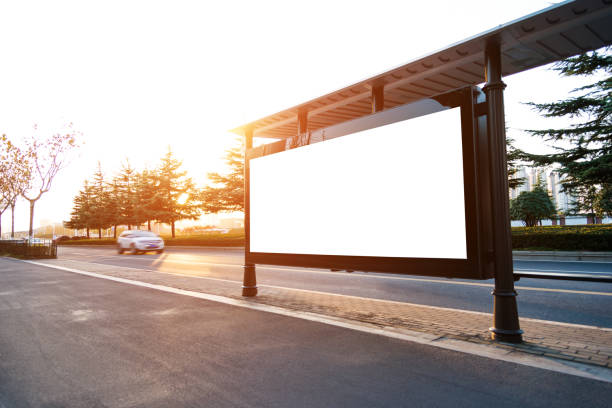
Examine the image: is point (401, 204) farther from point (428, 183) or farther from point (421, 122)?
point (421, 122)

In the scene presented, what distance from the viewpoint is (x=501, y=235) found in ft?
14.9

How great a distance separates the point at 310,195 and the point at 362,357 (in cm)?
333

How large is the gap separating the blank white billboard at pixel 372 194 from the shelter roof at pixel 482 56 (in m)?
0.91

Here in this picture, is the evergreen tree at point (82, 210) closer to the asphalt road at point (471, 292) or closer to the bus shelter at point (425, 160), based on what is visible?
the asphalt road at point (471, 292)

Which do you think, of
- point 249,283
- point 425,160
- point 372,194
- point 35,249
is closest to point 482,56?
point 425,160

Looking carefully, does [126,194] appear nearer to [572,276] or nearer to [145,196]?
[145,196]

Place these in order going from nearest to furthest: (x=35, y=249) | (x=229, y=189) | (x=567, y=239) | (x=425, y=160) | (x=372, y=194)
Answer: (x=425, y=160) < (x=372, y=194) < (x=567, y=239) < (x=35, y=249) < (x=229, y=189)

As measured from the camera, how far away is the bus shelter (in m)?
4.59

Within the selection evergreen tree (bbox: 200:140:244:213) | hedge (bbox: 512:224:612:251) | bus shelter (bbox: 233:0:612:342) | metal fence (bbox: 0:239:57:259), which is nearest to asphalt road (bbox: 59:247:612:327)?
bus shelter (bbox: 233:0:612:342)

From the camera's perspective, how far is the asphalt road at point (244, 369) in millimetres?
3207

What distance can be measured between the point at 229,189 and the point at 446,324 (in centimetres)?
3397

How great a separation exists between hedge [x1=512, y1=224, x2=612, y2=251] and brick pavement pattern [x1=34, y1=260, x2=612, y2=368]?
1277 cm

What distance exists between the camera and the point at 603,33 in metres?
4.61

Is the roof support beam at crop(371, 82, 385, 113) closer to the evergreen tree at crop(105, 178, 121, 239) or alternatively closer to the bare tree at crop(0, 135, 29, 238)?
the bare tree at crop(0, 135, 29, 238)
